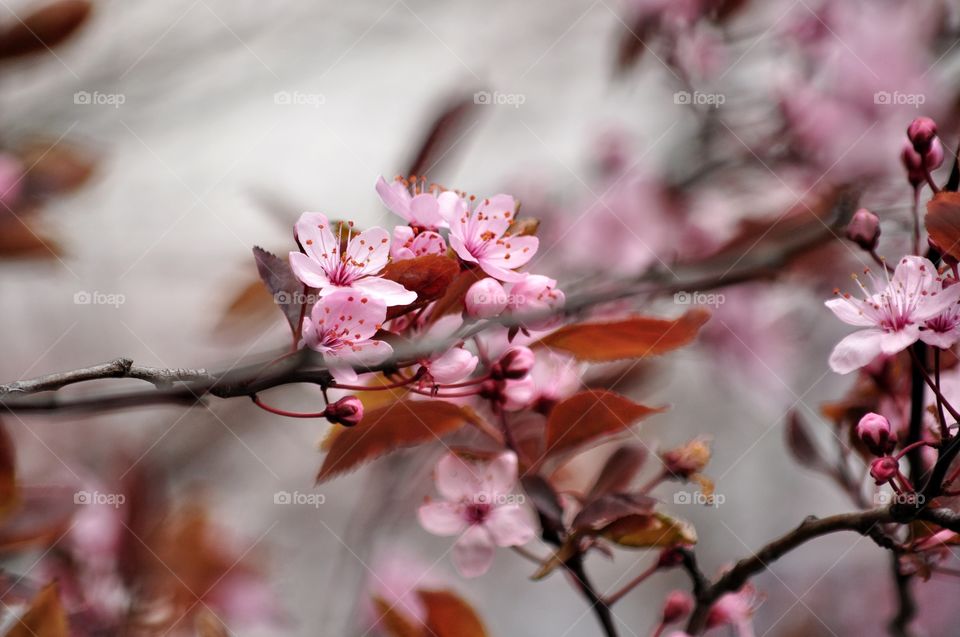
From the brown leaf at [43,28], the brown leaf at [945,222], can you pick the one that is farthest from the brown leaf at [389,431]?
the brown leaf at [43,28]

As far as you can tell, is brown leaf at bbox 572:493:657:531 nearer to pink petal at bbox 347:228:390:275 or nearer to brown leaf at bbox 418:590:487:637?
brown leaf at bbox 418:590:487:637

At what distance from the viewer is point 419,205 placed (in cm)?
77

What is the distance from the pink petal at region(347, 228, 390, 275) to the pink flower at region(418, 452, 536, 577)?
238 mm

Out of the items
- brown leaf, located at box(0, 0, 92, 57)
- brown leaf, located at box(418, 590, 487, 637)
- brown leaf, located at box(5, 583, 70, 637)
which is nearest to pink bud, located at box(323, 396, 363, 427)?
brown leaf, located at box(418, 590, 487, 637)

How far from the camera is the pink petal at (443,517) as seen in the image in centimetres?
87

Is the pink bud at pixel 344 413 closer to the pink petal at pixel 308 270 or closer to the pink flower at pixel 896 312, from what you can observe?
the pink petal at pixel 308 270

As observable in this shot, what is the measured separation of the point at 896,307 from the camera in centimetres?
71

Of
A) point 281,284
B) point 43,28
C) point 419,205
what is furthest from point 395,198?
point 43,28

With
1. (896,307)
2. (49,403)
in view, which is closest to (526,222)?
(896,307)

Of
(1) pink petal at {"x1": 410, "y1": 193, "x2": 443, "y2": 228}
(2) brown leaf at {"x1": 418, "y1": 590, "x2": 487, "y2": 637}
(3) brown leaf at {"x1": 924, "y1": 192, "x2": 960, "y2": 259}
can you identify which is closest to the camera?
(3) brown leaf at {"x1": 924, "y1": 192, "x2": 960, "y2": 259}

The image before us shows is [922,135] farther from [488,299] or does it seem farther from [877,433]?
[488,299]

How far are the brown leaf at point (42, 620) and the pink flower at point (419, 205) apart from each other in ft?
1.67

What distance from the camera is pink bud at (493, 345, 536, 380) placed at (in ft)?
2.57

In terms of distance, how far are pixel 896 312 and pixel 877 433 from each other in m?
0.10
